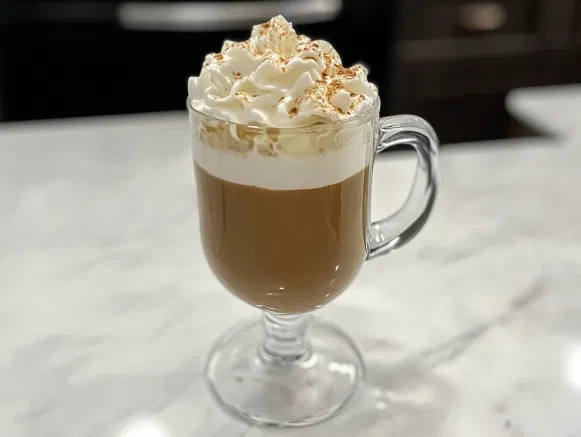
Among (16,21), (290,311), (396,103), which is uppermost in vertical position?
(16,21)

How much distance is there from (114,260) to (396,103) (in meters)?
1.29

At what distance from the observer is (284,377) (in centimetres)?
66

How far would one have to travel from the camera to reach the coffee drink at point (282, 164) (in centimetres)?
53

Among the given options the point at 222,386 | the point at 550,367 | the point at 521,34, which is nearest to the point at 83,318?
the point at 222,386

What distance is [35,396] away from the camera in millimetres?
608

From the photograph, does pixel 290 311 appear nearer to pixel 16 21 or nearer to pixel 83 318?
pixel 83 318

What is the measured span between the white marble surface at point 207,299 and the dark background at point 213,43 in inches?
21.8

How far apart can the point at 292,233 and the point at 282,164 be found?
7cm

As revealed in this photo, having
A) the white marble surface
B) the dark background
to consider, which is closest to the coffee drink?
the white marble surface

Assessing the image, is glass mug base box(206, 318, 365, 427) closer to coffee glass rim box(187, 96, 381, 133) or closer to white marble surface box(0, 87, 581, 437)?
white marble surface box(0, 87, 581, 437)

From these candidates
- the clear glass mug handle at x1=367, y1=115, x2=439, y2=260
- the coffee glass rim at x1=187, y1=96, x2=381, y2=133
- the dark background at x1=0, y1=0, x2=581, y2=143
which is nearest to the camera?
the coffee glass rim at x1=187, y1=96, x2=381, y2=133

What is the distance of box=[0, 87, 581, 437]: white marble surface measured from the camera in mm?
600

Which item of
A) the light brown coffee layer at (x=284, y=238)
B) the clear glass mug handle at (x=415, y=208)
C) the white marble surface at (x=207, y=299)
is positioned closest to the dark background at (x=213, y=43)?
the white marble surface at (x=207, y=299)

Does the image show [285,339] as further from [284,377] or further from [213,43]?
[213,43]
